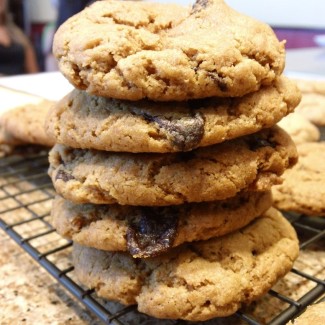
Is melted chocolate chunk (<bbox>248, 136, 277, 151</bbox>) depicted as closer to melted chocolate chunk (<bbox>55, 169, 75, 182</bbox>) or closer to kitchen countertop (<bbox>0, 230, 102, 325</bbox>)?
melted chocolate chunk (<bbox>55, 169, 75, 182</bbox>)

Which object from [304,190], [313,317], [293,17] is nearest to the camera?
[313,317]

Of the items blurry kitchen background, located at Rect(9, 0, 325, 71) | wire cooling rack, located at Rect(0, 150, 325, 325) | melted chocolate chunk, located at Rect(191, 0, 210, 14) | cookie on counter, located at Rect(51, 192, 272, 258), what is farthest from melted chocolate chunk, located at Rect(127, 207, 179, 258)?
blurry kitchen background, located at Rect(9, 0, 325, 71)

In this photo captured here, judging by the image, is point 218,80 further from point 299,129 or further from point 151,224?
point 299,129

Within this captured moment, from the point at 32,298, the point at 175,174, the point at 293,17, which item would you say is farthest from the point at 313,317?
the point at 293,17

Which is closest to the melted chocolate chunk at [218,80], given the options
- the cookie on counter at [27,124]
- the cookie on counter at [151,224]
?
the cookie on counter at [151,224]

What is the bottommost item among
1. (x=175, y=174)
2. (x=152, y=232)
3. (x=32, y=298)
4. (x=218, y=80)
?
(x=32, y=298)

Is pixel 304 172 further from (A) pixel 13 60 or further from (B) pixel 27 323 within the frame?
(A) pixel 13 60

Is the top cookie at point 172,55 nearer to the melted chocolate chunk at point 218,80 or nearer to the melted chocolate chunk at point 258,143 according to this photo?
the melted chocolate chunk at point 218,80
